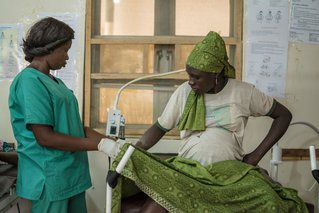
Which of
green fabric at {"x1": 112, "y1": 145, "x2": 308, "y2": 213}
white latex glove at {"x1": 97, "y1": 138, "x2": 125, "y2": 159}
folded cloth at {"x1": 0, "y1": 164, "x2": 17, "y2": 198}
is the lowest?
folded cloth at {"x1": 0, "y1": 164, "x2": 17, "y2": 198}

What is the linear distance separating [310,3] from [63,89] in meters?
1.77

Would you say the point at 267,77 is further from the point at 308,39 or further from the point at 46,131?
the point at 46,131

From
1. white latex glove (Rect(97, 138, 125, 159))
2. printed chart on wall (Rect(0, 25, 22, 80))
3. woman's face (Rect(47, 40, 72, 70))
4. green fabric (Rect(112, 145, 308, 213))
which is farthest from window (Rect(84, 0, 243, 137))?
green fabric (Rect(112, 145, 308, 213))

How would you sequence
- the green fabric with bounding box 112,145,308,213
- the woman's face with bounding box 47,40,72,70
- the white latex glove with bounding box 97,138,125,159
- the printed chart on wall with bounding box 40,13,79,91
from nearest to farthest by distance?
the green fabric with bounding box 112,145,308,213 < the white latex glove with bounding box 97,138,125,159 < the woman's face with bounding box 47,40,72,70 < the printed chart on wall with bounding box 40,13,79,91

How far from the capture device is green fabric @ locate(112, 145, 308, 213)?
4.34 feet

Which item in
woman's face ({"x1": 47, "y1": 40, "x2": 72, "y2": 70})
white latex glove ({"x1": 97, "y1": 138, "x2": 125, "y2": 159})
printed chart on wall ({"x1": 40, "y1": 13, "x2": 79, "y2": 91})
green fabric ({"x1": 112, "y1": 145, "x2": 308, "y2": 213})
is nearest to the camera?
green fabric ({"x1": 112, "y1": 145, "x2": 308, "y2": 213})

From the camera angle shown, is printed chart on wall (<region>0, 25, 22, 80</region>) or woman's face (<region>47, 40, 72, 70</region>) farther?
printed chart on wall (<region>0, 25, 22, 80</region>)

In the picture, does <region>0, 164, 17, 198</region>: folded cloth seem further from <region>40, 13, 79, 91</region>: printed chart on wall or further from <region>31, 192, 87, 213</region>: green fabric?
<region>40, 13, 79, 91</region>: printed chart on wall

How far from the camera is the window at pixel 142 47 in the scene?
2.46 metres

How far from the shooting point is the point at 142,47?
2.48 metres

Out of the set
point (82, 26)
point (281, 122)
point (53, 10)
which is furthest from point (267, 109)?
point (53, 10)

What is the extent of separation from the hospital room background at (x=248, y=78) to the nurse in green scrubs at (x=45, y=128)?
2.82 ft

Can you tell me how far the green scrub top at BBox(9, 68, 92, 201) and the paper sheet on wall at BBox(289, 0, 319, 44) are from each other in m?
1.63

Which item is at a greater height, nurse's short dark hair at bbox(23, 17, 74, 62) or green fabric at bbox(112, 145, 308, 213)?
nurse's short dark hair at bbox(23, 17, 74, 62)
